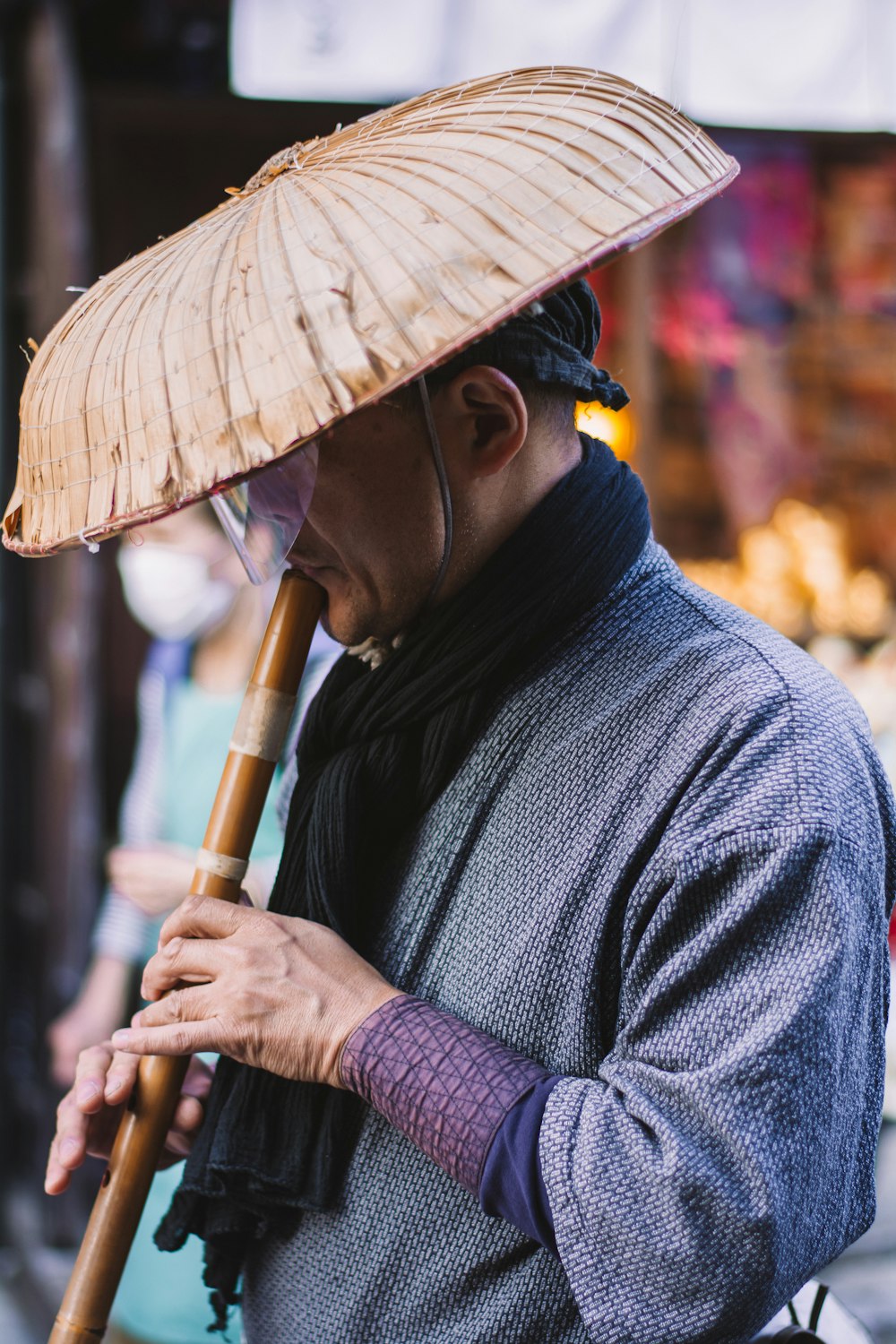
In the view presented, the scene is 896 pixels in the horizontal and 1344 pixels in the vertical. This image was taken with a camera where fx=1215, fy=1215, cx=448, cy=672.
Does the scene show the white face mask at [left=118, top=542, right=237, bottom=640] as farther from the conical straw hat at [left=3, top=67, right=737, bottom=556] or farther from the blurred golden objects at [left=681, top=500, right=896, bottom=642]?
the conical straw hat at [left=3, top=67, right=737, bottom=556]

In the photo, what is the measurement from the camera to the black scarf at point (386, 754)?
1353 millimetres

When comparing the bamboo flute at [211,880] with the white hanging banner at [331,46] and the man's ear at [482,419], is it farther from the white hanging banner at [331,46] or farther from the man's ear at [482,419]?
the white hanging banner at [331,46]

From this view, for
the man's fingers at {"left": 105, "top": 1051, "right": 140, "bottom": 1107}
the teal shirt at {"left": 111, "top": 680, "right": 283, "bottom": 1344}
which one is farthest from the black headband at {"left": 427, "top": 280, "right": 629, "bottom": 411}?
the teal shirt at {"left": 111, "top": 680, "right": 283, "bottom": 1344}

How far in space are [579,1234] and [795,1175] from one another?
20 centimetres

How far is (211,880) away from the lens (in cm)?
142

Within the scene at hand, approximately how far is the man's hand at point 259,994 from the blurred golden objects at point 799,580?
4033mm

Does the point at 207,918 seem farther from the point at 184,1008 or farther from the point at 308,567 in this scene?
the point at 308,567

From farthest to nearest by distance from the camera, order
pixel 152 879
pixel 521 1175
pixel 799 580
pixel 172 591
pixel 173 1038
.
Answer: pixel 799 580 < pixel 172 591 < pixel 152 879 < pixel 173 1038 < pixel 521 1175

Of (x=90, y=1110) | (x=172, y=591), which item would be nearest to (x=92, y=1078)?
(x=90, y=1110)

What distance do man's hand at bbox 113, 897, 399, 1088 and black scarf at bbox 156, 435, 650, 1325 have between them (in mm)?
135

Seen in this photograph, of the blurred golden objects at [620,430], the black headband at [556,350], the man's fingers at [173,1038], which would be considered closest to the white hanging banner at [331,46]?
the blurred golden objects at [620,430]

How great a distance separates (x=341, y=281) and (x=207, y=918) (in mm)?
682

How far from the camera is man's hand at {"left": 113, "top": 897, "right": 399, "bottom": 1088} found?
4.02ft

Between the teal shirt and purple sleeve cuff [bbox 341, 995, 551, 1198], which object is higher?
purple sleeve cuff [bbox 341, 995, 551, 1198]
